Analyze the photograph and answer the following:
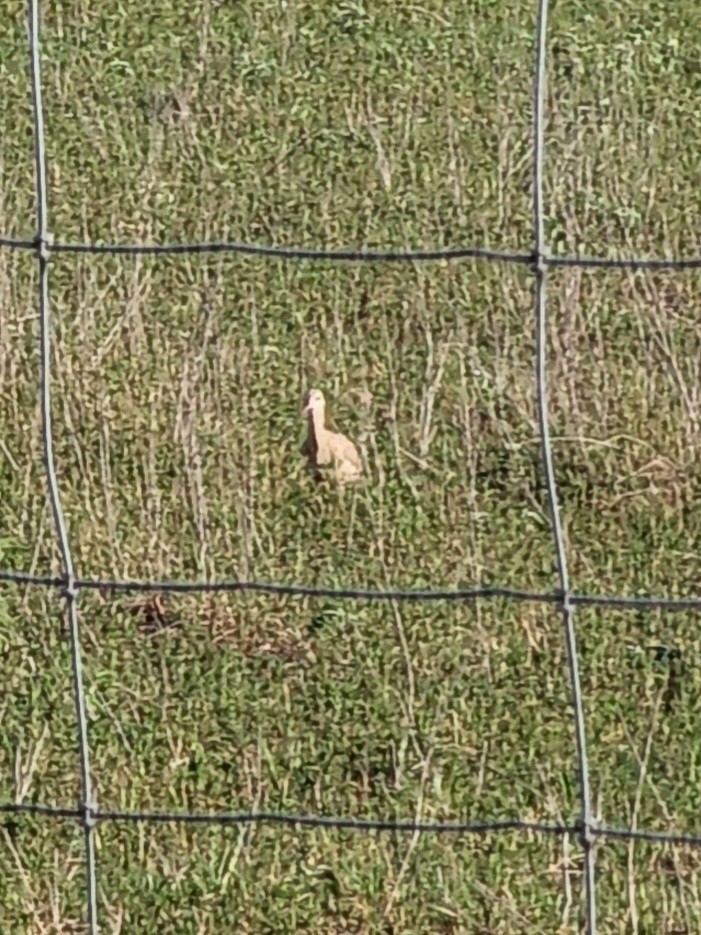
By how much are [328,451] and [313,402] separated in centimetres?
8

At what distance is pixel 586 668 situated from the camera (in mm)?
2701

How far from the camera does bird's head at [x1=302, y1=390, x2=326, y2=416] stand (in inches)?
111

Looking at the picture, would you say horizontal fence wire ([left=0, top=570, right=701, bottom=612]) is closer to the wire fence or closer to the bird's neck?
the wire fence

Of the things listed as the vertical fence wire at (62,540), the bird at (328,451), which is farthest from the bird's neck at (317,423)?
the vertical fence wire at (62,540)

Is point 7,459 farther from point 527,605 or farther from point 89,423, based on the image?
point 527,605

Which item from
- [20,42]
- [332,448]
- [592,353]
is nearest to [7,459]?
[332,448]

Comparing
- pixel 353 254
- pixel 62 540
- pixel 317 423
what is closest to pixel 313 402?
pixel 317 423

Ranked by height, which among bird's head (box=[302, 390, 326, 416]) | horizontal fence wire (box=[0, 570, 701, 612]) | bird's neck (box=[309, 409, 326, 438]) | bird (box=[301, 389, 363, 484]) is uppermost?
bird's head (box=[302, 390, 326, 416])

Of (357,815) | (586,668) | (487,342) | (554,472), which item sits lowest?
(357,815)

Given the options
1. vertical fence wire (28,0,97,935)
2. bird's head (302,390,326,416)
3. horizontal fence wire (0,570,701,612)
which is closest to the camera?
vertical fence wire (28,0,97,935)

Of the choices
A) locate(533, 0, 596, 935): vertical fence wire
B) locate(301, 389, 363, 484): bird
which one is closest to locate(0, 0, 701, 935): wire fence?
locate(533, 0, 596, 935): vertical fence wire

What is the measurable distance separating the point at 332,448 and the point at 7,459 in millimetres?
484

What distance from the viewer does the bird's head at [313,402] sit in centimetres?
282

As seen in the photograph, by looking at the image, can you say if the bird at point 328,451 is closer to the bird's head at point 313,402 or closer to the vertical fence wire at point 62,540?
the bird's head at point 313,402
